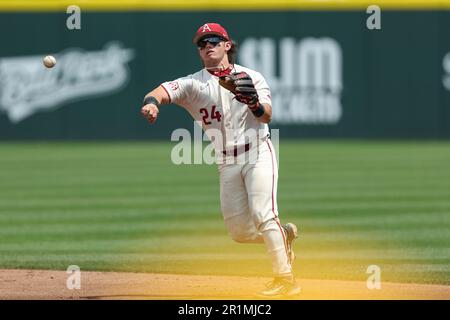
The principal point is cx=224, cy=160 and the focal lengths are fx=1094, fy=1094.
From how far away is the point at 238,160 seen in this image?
7648 millimetres

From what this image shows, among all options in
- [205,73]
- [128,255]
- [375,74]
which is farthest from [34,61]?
[205,73]

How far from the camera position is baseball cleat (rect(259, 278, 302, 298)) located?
291 inches

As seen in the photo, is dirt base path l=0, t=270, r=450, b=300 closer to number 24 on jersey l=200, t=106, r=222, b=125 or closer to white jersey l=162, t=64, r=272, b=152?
white jersey l=162, t=64, r=272, b=152

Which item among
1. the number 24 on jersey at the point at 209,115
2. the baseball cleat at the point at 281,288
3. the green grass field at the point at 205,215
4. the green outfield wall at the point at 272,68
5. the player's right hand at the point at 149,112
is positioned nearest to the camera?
the player's right hand at the point at 149,112

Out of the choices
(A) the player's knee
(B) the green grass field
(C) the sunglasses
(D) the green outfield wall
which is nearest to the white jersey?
(C) the sunglasses

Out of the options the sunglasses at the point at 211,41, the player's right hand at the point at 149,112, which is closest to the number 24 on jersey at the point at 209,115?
the sunglasses at the point at 211,41

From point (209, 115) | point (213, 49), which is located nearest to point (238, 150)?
point (209, 115)

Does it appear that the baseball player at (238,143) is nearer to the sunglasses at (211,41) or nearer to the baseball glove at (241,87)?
the sunglasses at (211,41)

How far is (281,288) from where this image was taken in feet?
24.3

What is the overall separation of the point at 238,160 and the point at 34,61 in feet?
54.3

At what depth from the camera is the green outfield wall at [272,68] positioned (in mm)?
23547

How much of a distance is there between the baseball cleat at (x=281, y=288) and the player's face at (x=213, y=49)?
5.14ft

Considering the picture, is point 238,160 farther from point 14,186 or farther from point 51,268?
point 14,186

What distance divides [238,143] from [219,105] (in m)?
0.30
